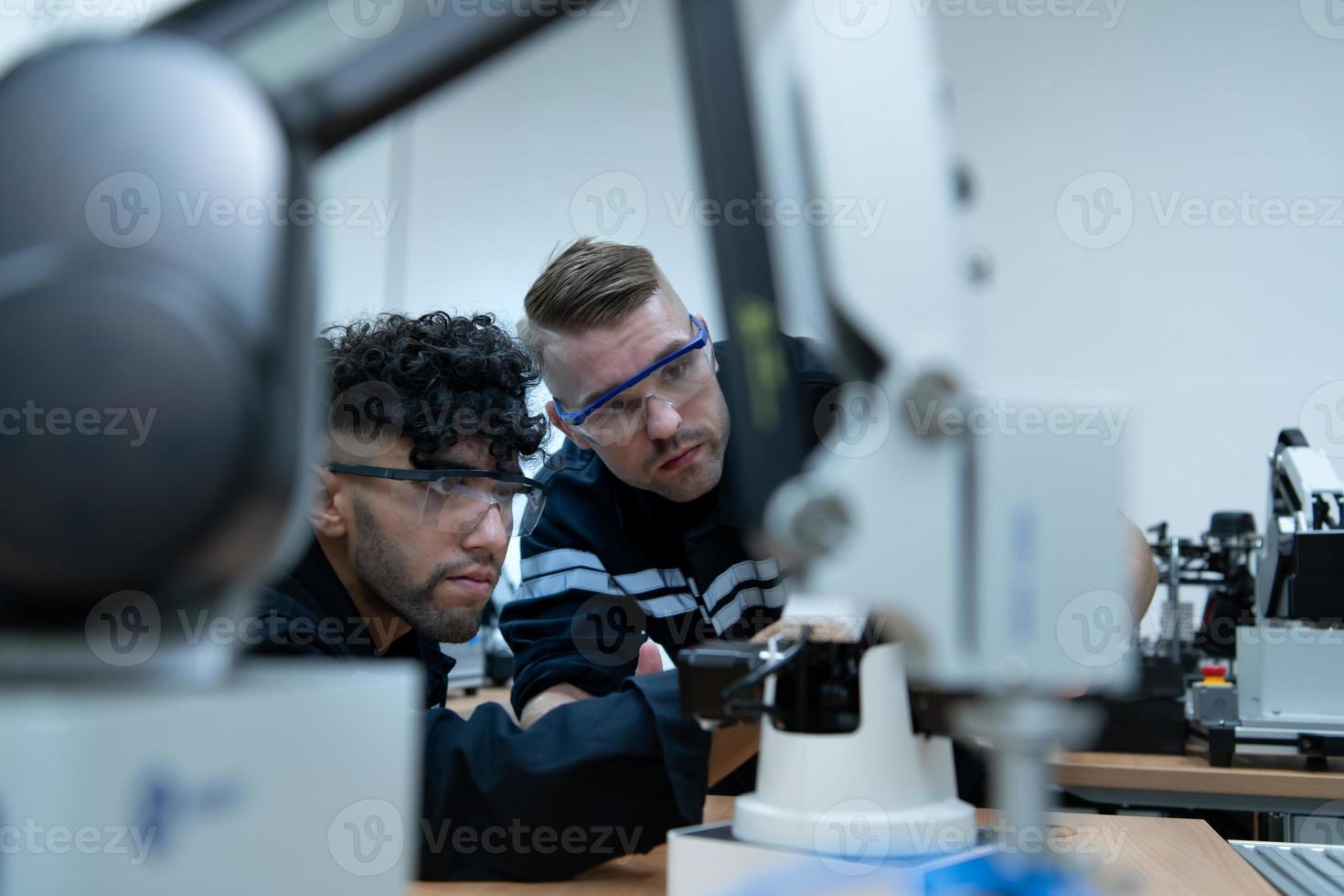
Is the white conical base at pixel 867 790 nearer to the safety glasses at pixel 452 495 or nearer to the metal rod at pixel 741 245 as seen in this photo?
the metal rod at pixel 741 245

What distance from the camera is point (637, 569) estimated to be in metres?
2.02

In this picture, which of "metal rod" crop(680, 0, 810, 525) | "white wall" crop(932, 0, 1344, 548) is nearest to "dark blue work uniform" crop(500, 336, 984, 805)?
"metal rod" crop(680, 0, 810, 525)

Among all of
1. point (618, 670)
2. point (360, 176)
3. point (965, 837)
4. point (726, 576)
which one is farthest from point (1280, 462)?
point (360, 176)

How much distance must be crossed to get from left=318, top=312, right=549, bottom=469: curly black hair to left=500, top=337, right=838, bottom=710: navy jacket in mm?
234

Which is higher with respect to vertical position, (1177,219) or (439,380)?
(1177,219)

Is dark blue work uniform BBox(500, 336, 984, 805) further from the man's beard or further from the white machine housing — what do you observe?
the white machine housing

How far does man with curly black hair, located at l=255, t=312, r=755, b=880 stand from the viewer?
3.55ft

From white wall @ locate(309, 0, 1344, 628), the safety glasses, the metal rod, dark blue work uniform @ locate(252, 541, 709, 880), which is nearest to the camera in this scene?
the metal rod

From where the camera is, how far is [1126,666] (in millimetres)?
663

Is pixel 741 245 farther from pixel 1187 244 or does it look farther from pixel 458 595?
pixel 1187 244

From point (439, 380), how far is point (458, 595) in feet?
0.99

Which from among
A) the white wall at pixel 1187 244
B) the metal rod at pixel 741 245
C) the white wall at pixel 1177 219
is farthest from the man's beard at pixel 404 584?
the white wall at pixel 1187 244

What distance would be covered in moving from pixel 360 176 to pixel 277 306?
4.74 metres

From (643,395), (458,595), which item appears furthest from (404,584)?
(643,395)
